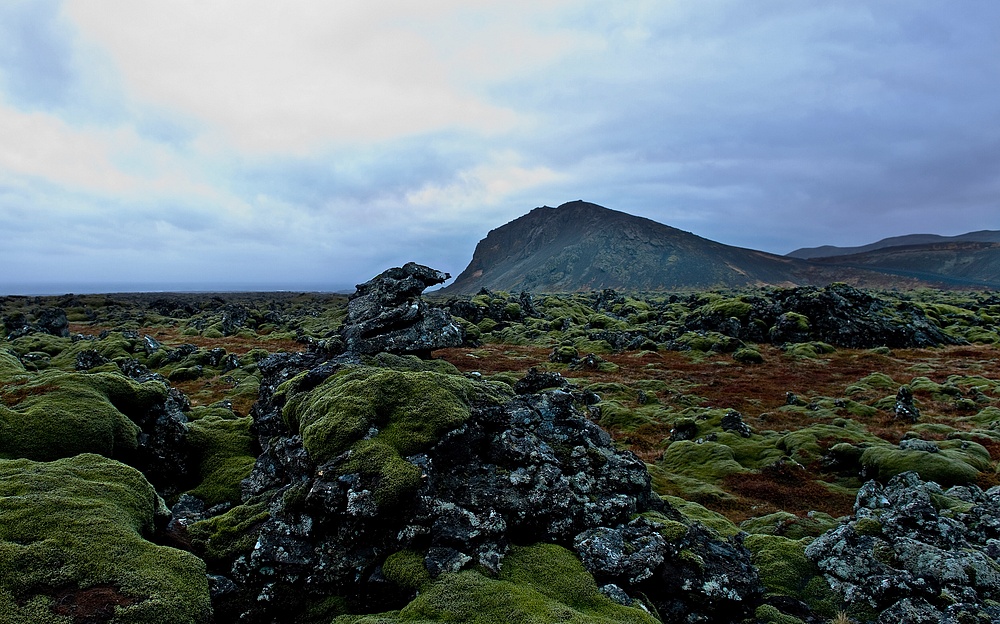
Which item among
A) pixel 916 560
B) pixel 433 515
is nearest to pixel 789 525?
pixel 916 560

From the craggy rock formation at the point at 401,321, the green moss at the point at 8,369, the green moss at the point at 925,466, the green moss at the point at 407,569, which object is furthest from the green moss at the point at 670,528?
the green moss at the point at 8,369

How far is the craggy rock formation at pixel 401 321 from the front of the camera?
32844 millimetres

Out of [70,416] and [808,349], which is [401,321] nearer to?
[70,416]

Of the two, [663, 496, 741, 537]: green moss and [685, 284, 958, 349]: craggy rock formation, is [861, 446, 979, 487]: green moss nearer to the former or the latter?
[663, 496, 741, 537]: green moss

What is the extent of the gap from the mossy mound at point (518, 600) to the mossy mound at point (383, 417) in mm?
2189

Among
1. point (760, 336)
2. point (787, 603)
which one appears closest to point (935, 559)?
point (787, 603)

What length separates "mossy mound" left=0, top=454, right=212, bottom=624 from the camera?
7.16 meters

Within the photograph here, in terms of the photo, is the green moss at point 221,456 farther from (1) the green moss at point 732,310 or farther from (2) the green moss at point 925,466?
(1) the green moss at point 732,310

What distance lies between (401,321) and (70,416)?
2213 cm

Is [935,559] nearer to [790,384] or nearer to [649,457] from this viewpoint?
[649,457]

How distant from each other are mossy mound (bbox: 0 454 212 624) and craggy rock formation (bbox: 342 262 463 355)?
19.4m

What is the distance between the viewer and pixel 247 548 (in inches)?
403

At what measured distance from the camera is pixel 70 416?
1312 cm

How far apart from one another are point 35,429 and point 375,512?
9559 millimetres
